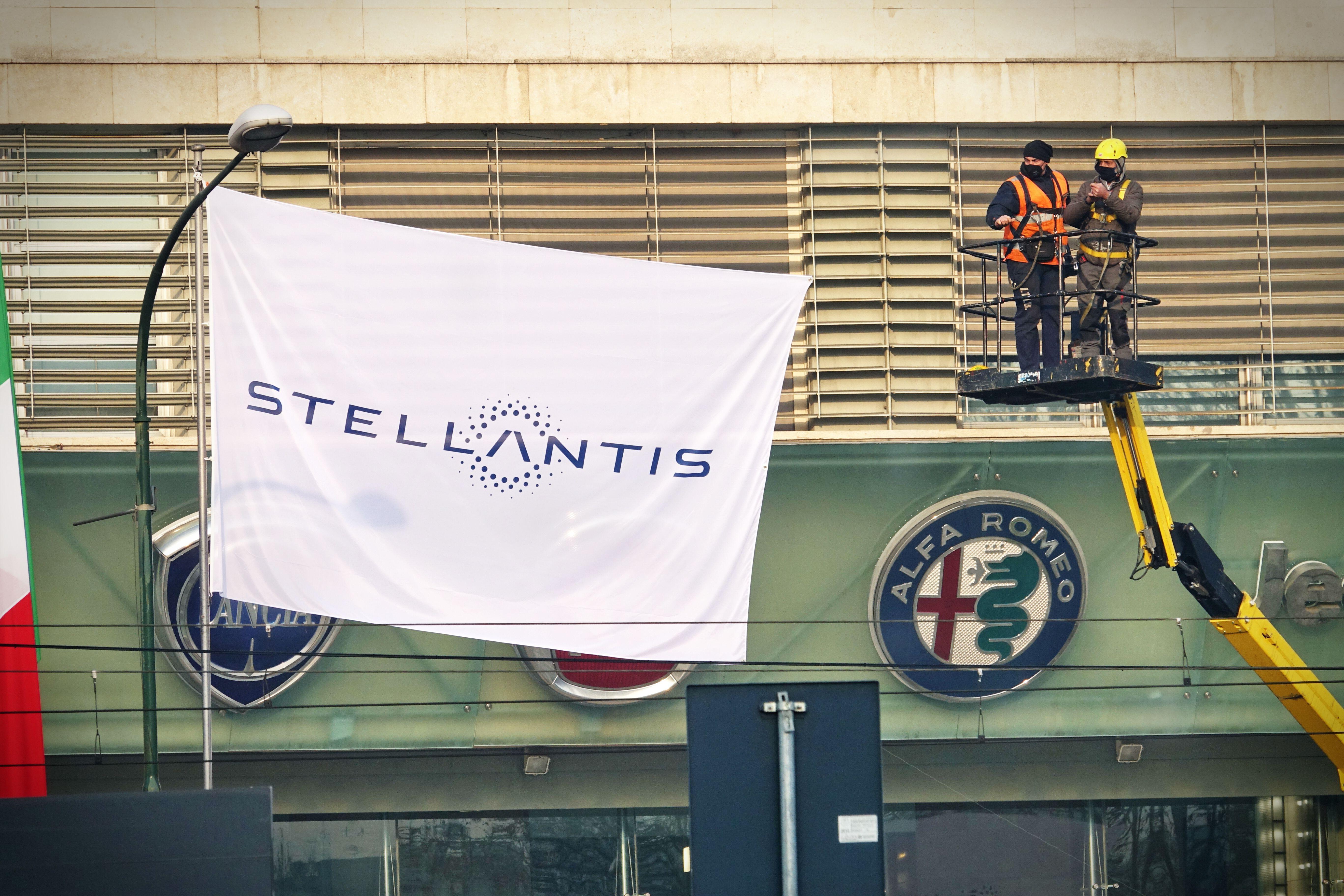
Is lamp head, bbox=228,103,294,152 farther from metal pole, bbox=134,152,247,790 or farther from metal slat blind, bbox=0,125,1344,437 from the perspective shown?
metal slat blind, bbox=0,125,1344,437

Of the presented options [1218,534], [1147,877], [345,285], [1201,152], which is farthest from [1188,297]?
[345,285]

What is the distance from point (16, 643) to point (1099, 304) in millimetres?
10978

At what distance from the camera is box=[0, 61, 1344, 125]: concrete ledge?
633 inches

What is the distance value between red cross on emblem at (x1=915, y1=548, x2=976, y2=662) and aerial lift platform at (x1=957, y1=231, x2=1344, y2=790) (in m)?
2.20

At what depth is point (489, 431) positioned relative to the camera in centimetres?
1252

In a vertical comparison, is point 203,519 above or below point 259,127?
below

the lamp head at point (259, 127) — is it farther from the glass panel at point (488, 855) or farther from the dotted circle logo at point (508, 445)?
the glass panel at point (488, 855)

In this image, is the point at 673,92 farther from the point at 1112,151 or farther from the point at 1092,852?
the point at 1092,852

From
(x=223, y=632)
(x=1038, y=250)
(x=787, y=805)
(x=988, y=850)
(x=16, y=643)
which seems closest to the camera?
(x=787, y=805)

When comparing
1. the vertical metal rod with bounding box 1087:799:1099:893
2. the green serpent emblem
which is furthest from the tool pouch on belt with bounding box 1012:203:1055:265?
the vertical metal rod with bounding box 1087:799:1099:893

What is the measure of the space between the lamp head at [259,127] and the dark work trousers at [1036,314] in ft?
21.7

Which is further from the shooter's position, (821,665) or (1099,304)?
(821,665)

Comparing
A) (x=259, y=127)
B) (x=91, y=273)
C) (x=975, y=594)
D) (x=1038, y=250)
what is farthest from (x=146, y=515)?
(x=975, y=594)

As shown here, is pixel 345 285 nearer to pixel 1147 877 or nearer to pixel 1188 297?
pixel 1188 297
